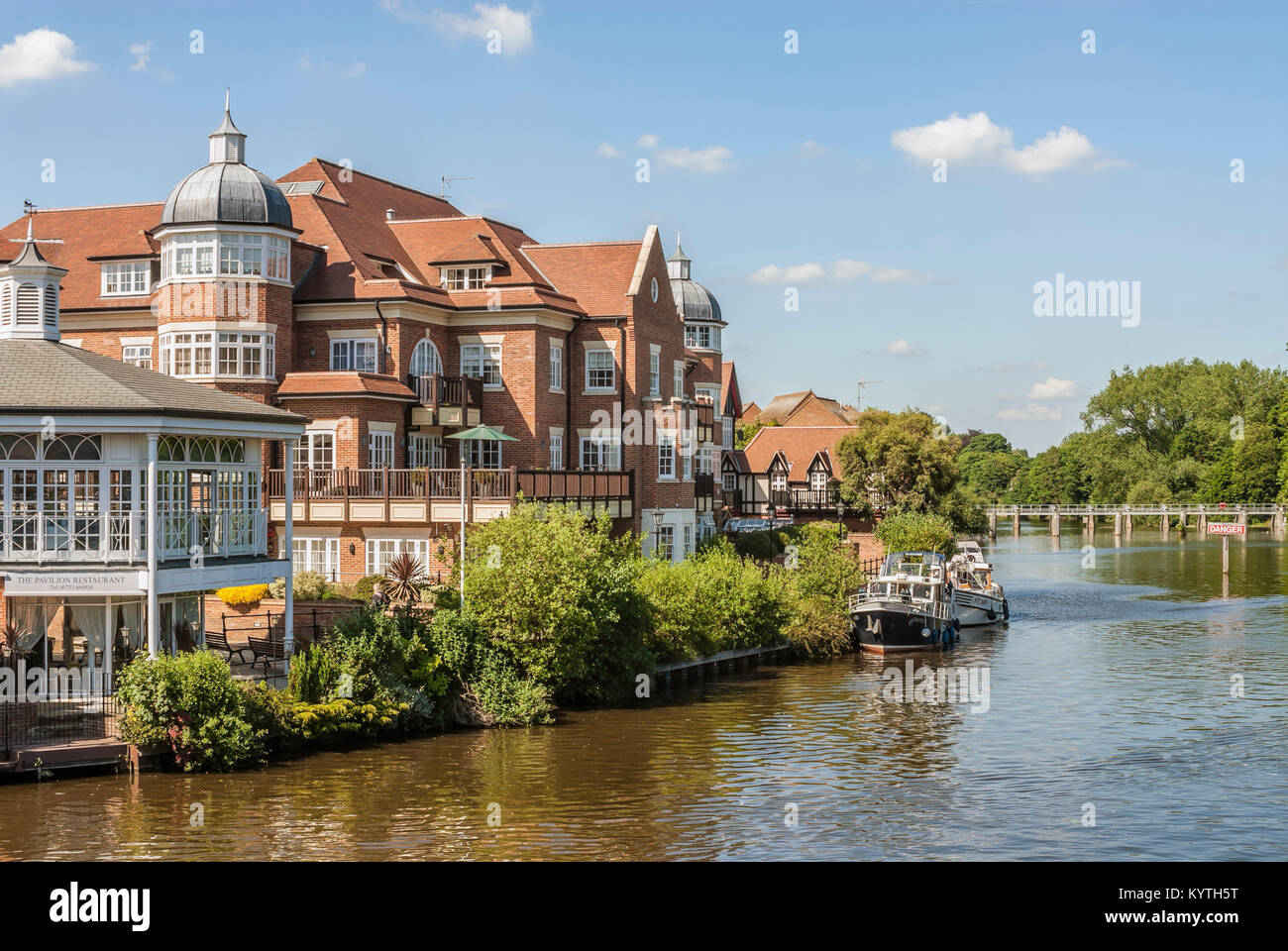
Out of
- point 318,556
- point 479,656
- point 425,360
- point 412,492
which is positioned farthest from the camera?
point 425,360

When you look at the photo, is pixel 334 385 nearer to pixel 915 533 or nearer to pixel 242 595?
pixel 242 595

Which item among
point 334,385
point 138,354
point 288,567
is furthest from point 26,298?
point 138,354

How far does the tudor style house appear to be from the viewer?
2619cm

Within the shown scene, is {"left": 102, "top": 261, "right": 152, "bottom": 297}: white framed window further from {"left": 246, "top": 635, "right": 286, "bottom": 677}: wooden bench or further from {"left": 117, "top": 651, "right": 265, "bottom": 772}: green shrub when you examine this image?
{"left": 117, "top": 651, "right": 265, "bottom": 772}: green shrub

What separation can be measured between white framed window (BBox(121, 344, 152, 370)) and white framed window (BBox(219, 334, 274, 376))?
13.1ft

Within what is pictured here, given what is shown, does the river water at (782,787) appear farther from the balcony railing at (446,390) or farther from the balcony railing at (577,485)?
the balcony railing at (446,390)

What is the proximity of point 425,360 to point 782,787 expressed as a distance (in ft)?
80.5

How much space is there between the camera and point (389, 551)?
3862cm

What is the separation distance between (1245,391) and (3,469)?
143169 mm

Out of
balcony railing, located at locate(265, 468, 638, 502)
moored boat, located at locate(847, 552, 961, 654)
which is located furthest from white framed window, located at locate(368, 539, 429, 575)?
moored boat, located at locate(847, 552, 961, 654)

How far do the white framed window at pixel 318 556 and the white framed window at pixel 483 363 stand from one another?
29.6 feet

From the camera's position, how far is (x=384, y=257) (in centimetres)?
4706
